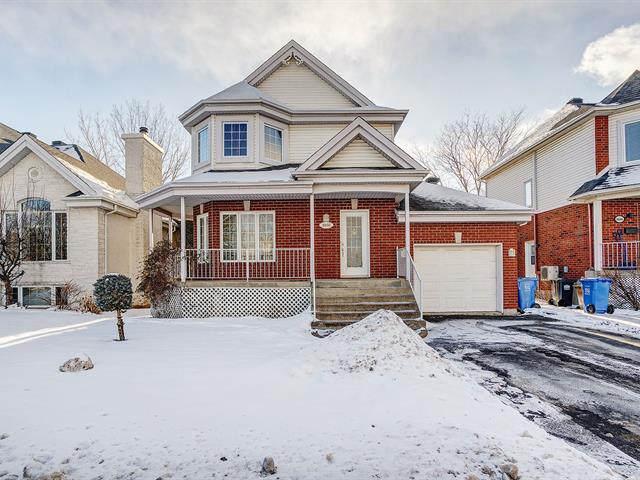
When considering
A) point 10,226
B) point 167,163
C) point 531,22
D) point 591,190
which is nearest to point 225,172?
point 10,226

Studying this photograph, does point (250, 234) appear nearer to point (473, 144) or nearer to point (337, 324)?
point (337, 324)

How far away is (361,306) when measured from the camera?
9.32 metres

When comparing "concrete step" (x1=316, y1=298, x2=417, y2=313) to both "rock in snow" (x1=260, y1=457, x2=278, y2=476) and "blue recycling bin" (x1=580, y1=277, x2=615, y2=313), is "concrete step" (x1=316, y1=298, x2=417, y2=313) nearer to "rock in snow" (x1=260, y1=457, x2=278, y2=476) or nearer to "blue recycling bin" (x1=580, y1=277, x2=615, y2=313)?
"rock in snow" (x1=260, y1=457, x2=278, y2=476)

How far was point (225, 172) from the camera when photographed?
12469 millimetres

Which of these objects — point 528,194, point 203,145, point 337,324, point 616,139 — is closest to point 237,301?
point 337,324

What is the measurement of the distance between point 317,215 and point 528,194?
1231 centimetres

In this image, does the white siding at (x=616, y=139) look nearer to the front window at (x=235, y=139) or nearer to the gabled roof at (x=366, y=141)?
the gabled roof at (x=366, y=141)

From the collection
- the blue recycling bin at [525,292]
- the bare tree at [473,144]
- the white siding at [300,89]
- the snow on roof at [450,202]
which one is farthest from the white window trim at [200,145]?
the bare tree at [473,144]

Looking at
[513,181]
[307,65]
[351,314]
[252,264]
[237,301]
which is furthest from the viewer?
[513,181]

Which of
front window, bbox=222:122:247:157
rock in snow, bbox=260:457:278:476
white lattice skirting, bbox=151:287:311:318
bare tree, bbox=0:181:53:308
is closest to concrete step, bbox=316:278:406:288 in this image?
white lattice skirting, bbox=151:287:311:318

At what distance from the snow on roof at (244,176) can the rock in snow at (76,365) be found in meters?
6.54

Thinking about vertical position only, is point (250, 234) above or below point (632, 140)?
below

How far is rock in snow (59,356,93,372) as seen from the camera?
4.88m

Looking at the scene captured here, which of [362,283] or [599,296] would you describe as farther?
[599,296]
